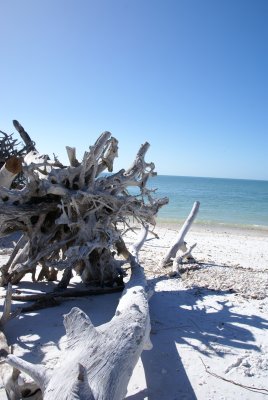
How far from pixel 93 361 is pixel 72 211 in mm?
2636

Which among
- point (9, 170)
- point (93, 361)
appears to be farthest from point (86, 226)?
point (93, 361)

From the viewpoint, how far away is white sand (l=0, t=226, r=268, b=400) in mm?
2693

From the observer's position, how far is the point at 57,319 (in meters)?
3.80

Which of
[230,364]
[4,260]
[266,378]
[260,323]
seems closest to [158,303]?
[260,323]

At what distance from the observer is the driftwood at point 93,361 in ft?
5.47

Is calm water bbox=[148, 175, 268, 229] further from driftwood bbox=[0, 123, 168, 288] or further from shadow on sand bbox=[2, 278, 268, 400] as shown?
shadow on sand bbox=[2, 278, 268, 400]

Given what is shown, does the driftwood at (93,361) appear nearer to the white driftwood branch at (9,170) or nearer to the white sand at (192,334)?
the white sand at (192,334)

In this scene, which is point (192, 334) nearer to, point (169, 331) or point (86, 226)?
point (169, 331)

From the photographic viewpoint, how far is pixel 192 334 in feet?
11.8

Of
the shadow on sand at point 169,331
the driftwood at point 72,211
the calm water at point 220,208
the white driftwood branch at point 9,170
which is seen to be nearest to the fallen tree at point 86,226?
the driftwood at point 72,211

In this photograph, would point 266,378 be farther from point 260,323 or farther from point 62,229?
point 62,229

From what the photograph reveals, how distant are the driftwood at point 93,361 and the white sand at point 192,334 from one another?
0.45 meters

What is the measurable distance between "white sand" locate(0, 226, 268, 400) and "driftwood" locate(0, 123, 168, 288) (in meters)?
0.53

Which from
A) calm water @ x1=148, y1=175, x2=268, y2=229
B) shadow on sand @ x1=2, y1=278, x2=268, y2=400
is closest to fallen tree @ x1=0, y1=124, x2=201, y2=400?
shadow on sand @ x1=2, y1=278, x2=268, y2=400
